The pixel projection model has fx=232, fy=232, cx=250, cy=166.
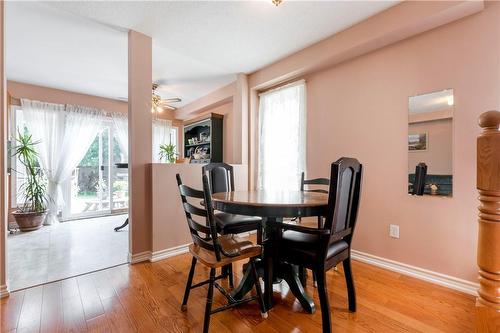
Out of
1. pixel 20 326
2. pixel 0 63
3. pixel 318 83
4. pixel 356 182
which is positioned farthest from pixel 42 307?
pixel 318 83

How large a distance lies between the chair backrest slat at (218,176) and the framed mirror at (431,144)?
185 cm

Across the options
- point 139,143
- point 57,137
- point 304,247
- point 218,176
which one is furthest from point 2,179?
point 57,137

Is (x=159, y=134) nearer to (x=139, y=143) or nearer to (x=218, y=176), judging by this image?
(x=139, y=143)

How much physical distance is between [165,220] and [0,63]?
1.93 metres

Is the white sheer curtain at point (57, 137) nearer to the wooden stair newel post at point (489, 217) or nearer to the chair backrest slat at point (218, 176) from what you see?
the chair backrest slat at point (218, 176)

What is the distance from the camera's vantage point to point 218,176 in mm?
2594

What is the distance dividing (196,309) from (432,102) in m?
2.61

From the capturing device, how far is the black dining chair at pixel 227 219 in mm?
1994

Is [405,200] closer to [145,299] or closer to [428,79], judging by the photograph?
[428,79]

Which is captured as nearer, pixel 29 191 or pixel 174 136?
pixel 29 191

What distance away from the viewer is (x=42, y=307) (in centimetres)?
168

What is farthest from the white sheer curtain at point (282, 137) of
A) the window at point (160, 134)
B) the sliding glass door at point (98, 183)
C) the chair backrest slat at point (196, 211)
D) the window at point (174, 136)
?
the sliding glass door at point (98, 183)

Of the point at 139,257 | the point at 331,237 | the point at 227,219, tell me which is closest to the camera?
the point at 331,237

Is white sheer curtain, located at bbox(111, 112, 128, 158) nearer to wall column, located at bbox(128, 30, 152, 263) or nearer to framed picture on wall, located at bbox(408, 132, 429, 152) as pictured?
wall column, located at bbox(128, 30, 152, 263)
